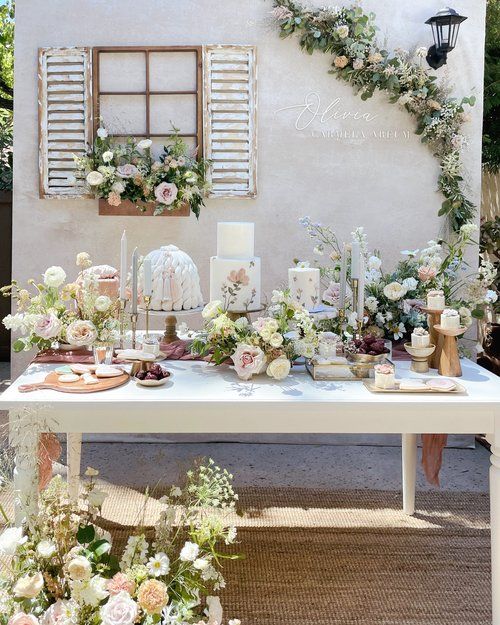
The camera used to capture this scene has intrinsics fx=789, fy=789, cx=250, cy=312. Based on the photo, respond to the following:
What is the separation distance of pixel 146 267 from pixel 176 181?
1.81 metres

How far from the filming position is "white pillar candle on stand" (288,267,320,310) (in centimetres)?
292

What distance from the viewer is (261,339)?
8.98 feet

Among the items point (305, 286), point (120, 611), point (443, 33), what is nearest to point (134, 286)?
point (305, 286)

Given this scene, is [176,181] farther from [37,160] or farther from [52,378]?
[52,378]

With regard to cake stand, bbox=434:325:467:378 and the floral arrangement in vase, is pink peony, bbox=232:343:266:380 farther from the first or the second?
cake stand, bbox=434:325:467:378

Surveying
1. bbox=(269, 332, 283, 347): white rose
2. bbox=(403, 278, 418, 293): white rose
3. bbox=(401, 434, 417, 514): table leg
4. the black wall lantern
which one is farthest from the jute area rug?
the black wall lantern

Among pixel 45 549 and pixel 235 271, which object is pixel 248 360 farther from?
pixel 45 549

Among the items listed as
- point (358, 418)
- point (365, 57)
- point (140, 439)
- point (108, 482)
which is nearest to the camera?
point (358, 418)

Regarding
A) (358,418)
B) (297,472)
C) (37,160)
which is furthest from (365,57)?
(358,418)

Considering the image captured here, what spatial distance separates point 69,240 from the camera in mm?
4703

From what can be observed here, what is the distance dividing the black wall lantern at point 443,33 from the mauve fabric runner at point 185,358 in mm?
A: 1949

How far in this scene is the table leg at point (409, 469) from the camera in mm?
3637

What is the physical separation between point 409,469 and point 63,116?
9.06 ft

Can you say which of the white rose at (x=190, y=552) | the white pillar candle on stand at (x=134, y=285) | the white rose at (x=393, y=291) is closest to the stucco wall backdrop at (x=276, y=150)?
the white rose at (x=393, y=291)
